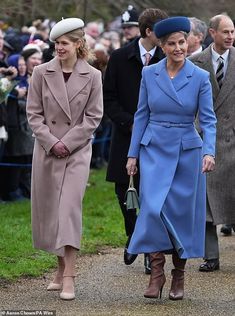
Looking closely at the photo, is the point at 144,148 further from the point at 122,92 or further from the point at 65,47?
the point at 122,92

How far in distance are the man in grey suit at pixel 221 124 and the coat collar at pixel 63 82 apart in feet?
5.53

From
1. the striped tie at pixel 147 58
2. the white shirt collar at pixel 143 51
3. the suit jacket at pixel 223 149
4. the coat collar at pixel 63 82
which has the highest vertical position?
the white shirt collar at pixel 143 51

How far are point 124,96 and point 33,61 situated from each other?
4648mm

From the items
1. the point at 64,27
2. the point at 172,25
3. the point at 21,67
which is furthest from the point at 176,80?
the point at 21,67

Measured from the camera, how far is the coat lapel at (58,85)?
8758mm

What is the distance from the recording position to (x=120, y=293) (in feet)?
29.4

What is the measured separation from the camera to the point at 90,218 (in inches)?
533

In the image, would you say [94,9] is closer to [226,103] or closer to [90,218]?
[90,218]

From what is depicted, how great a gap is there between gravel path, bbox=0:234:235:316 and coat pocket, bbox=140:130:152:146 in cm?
116

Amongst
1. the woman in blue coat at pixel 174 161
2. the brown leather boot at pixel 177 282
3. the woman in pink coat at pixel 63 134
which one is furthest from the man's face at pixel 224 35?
the brown leather boot at pixel 177 282

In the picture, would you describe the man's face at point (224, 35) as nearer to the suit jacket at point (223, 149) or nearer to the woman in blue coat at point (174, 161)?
the suit jacket at point (223, 149)

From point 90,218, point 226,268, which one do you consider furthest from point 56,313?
point 90,218

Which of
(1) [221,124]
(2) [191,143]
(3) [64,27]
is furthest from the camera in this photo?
(1) [221,124]

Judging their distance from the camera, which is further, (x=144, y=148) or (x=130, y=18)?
(x=130, y=18)
